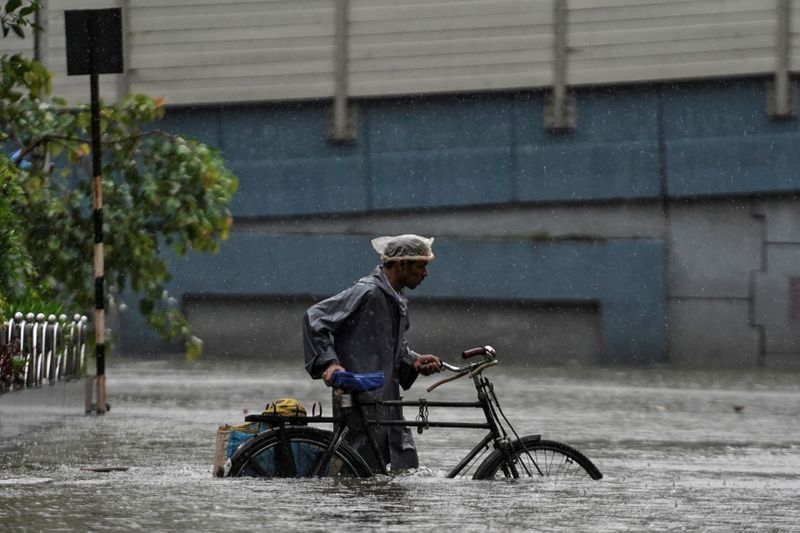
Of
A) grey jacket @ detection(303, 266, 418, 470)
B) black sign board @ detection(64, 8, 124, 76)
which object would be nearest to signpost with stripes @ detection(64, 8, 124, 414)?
black sign board @ detection(64, 8, 124, 76)

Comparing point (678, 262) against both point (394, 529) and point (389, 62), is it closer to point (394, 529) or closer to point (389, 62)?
point (389, 62)

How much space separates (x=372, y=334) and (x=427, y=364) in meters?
0.32

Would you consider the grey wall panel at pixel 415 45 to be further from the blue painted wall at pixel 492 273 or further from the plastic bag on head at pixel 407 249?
the plastic bag on head at pixel 407 249

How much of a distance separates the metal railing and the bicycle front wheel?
19.3ft

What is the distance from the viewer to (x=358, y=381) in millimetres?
9031

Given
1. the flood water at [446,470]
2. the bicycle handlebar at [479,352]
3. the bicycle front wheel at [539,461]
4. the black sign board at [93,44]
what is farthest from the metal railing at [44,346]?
the bicycle front wheel at [539,461]

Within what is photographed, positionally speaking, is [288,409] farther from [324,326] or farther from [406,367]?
[406,367]

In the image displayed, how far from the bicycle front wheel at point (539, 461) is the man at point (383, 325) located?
55 centimetres

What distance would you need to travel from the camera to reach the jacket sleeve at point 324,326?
366 inches

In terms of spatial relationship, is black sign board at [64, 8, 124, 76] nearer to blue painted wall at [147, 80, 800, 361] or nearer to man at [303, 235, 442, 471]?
man at [303, 235, 442, 471]

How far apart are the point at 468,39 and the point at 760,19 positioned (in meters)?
4.18

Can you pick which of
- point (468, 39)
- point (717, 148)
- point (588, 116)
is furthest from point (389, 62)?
point (717, 148)

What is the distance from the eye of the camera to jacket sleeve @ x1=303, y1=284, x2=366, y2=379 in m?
9.30

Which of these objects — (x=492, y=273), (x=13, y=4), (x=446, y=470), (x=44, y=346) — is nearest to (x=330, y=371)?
(x=446, y=470)
